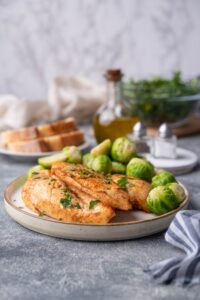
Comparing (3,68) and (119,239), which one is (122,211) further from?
(3,68)

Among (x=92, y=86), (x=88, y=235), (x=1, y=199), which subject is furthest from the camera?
(x=92, y=86)

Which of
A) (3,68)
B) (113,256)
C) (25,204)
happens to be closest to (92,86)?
(3,68)

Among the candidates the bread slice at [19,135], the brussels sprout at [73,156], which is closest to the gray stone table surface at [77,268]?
the brussels sprout at [73,156]

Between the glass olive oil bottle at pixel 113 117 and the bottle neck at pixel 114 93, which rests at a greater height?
the bottle neck at pixel 114 93

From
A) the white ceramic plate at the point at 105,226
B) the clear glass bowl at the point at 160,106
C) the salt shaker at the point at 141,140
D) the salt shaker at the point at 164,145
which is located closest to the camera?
the white ceramic plate at the point at 105,226

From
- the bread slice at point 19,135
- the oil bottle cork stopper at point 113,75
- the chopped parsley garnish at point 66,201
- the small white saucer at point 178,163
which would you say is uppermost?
the oil bottle cork stopper at point 113,75

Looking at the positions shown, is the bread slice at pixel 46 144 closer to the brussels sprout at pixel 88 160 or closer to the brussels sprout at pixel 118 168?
the brussels sprout at pixel 88 160

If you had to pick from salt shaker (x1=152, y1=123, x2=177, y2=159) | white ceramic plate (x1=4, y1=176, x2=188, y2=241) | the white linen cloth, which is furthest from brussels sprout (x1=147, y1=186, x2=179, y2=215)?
the white linen cloth
